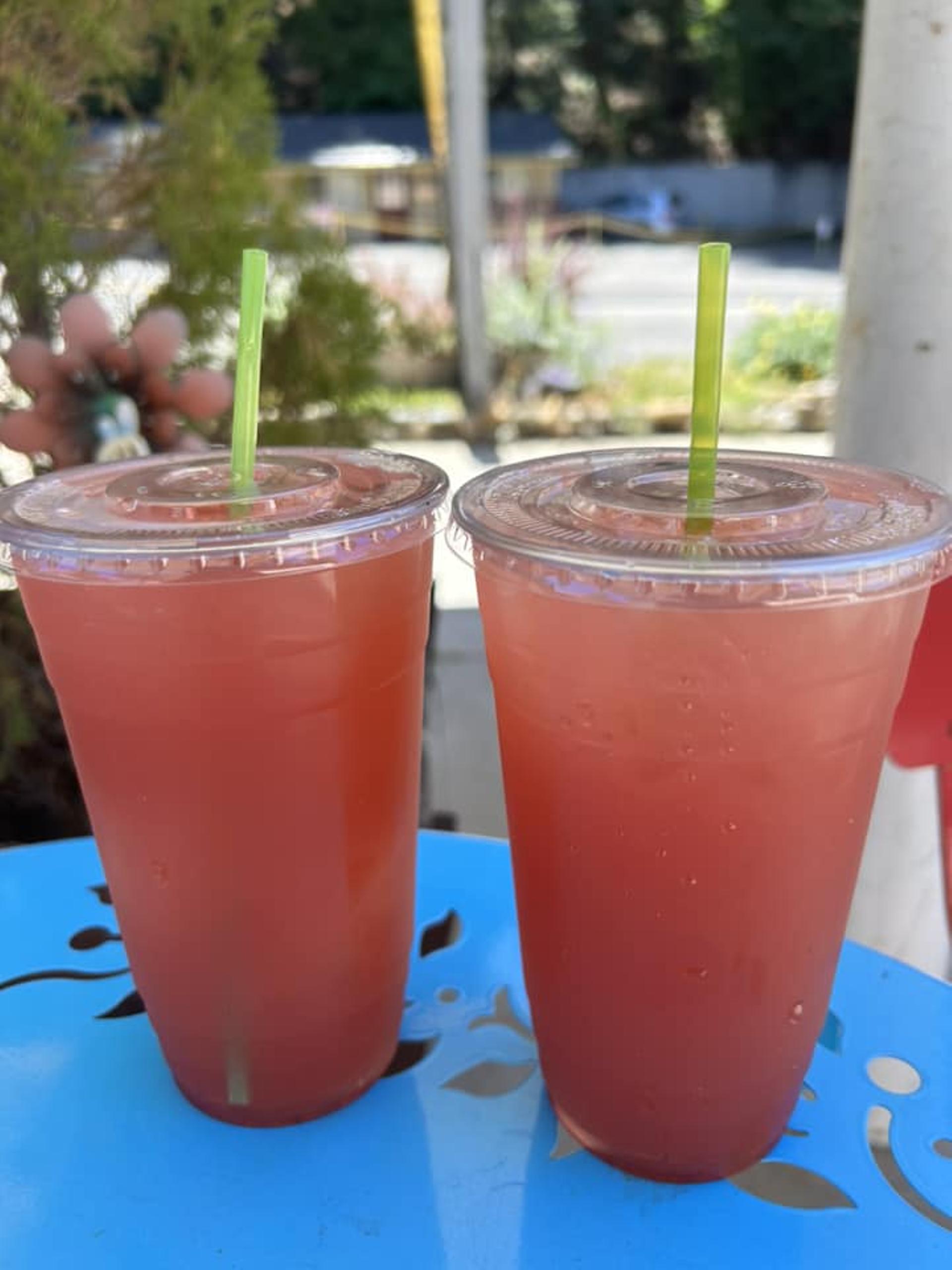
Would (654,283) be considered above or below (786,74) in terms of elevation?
below

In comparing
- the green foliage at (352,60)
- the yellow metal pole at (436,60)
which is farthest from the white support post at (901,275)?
the green foliage at (352,60)

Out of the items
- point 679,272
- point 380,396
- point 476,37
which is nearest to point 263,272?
point 380,396

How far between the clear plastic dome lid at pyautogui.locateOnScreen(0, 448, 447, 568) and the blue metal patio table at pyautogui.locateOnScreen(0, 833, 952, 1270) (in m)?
0.20

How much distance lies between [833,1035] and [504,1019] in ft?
0.74

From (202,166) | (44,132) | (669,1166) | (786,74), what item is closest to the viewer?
(669,1166)

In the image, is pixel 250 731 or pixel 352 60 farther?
pixel 352 60

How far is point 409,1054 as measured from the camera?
773 mm

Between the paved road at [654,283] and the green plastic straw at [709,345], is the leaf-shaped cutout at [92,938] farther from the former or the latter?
the paved road at [654,283]

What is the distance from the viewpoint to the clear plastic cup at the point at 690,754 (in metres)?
0.52

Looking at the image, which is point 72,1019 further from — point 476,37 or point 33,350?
point 476,37

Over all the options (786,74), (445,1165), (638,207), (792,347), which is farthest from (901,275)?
(786,74)

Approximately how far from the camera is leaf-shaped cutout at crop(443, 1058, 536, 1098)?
0.74 meters

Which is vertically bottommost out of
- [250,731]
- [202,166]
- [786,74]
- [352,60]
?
[250,731]

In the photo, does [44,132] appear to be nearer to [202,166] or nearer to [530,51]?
[202,166]
